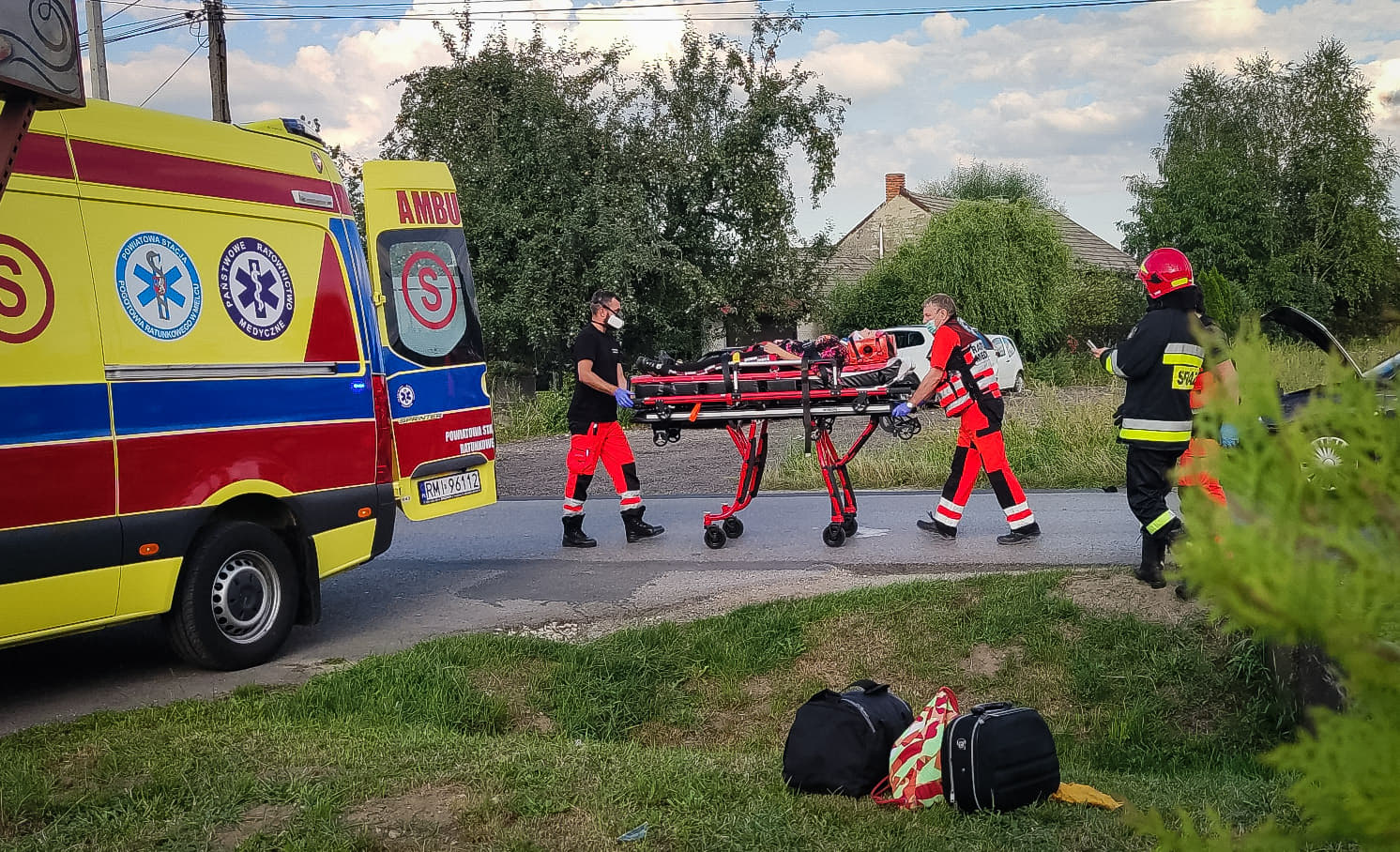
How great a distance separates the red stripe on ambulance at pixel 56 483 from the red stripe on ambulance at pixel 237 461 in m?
0.10

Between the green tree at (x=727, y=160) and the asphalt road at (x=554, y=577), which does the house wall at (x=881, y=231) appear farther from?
the asphalt road at (x=554, y=577)

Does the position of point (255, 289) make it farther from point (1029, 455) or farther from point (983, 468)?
point (1029, 455)

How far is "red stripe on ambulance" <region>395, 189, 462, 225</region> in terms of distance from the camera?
307 inches

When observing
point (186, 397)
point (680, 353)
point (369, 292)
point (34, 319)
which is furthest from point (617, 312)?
point (680, 353)

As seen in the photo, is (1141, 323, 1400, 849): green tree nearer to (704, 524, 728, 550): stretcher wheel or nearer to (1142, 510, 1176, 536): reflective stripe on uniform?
(1142, 510, 1176, 536): reflective stripe on uniform

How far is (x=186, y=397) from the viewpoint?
609 centimetres

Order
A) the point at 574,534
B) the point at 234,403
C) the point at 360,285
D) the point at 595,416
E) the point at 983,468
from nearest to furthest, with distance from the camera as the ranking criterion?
the point at 234,403 < the point at 360,285 < the point at 983,468 < the point at 595,416 < the point at 574,534

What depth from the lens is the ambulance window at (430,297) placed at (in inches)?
303

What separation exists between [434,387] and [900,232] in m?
43.6

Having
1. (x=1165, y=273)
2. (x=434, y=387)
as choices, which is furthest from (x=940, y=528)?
(x=434, y=387)

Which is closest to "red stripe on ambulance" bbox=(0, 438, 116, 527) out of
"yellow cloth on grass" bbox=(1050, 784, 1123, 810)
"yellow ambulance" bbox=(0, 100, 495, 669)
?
"yellow ambulance" bbox=(0, 100, 495, 669)

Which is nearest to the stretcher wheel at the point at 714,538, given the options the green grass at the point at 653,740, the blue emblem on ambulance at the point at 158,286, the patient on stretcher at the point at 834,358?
the patient on stretcher at the point at 834,358

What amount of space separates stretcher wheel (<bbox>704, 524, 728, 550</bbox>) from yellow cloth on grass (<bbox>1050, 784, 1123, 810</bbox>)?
557 cm

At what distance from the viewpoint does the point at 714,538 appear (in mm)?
9742
